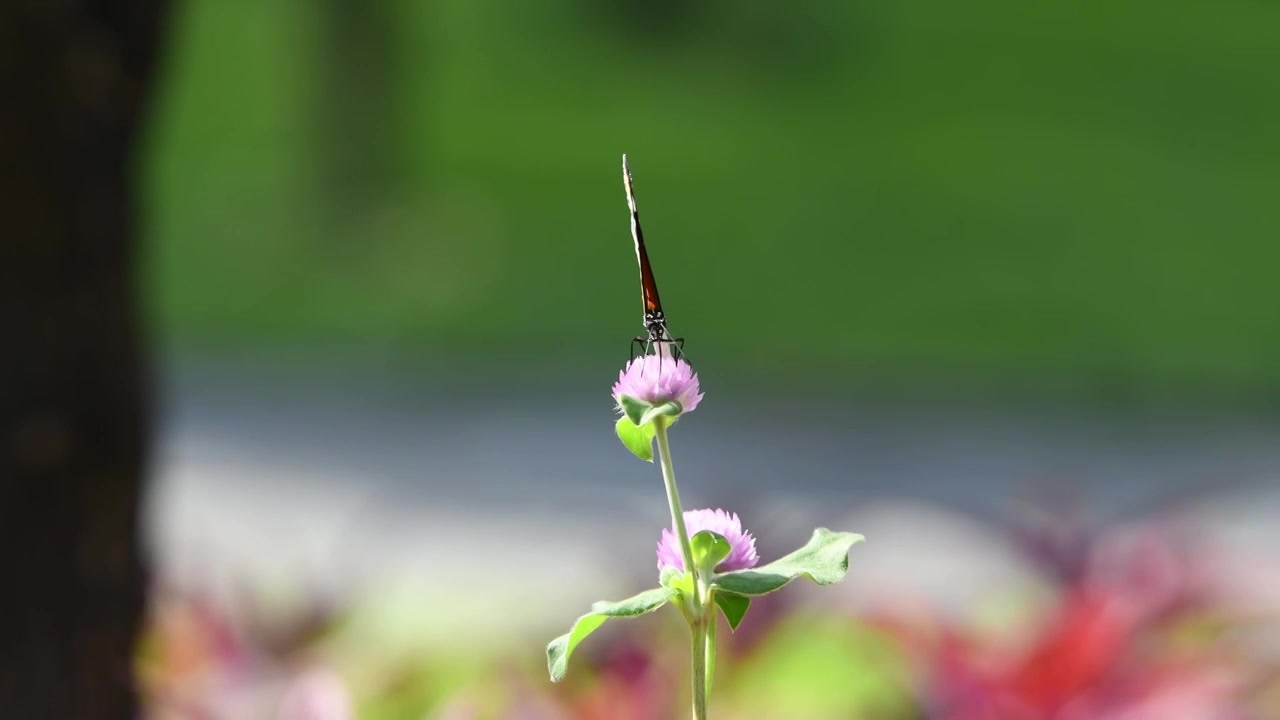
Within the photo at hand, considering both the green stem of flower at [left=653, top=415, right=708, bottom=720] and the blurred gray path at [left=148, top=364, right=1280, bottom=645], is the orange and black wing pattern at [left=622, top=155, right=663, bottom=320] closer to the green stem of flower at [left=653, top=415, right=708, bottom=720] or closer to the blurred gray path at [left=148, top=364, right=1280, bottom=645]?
the green stem of flower at [left=653, top=415, right=708, bottom=720]

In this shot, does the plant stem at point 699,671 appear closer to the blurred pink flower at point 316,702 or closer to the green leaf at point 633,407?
the green leaf at point 633,407

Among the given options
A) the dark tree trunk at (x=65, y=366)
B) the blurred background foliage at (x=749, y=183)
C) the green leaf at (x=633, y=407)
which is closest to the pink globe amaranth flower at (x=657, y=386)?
the green leaf at (x=633, y=407)

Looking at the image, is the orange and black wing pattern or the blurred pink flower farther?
the blurred pink flower

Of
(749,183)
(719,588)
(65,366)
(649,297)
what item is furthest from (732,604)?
(749,183)

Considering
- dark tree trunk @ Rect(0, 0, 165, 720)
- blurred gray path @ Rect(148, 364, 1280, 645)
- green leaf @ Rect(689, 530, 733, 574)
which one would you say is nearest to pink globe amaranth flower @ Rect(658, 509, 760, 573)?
green leaf @ Rect(689, 530, 733, 574)

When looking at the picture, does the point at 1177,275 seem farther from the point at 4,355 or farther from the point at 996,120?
the point at 4,355

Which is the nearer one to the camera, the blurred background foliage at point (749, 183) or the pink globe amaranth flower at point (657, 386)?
the pink globe amaranth flower at point (657, 386)
